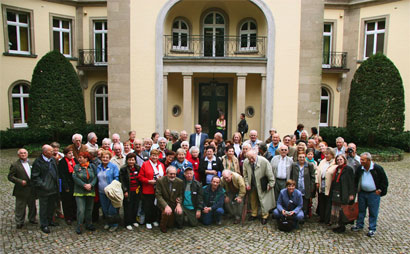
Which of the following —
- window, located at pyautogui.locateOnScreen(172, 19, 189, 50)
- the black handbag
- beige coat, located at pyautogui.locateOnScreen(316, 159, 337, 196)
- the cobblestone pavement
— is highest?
window, located at pyautogui.locateOnScreen(172, 19, 189, 50)

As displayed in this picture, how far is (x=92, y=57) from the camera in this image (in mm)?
18219

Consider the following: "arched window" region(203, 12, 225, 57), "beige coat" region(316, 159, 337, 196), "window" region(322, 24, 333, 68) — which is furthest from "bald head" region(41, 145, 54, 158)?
"window" region(322, 24, 333, 68)

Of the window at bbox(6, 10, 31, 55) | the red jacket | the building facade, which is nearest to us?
the red jacket

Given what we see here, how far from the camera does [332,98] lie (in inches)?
736

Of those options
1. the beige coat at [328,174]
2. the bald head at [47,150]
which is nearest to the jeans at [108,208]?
the bald head at [47,150]

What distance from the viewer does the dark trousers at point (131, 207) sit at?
20.2ft

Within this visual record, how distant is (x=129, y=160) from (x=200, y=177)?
5.90 ft

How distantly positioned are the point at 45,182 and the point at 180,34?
11.5 meters

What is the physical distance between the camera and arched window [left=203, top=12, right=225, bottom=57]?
51.2 ft

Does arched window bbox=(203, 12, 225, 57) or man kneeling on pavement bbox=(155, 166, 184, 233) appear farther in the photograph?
arched window bbox=(203, 12, 225, 57)

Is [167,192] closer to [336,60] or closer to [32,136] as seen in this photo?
[32,136]

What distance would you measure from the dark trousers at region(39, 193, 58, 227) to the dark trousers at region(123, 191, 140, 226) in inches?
59.0

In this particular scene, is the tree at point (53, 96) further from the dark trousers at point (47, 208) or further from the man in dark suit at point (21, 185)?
the dark trousers at point (47, 208)

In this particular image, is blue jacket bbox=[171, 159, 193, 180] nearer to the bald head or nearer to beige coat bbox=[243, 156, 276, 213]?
beige coat bbox=[243, 156, 276, 213]
